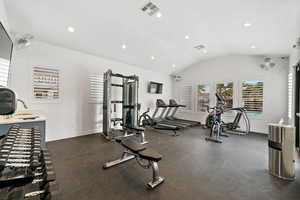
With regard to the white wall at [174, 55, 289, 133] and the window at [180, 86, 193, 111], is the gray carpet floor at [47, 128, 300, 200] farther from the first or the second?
the window at [180, 86, 193, 111]

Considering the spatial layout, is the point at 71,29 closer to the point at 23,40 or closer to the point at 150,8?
the point at 23,40

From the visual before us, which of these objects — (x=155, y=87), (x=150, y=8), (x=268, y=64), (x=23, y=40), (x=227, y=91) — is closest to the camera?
(x=150, y=8)

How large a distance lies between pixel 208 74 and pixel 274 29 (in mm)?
3710

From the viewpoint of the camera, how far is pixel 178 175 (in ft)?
8.29

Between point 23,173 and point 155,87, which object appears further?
point 155,87

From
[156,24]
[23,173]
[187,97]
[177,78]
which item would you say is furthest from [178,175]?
[177,78]

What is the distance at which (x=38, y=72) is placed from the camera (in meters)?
3.95

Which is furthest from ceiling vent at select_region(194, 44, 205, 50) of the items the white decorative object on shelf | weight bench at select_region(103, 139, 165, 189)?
the white decorative object on shelf

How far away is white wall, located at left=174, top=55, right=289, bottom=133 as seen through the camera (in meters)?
5.45

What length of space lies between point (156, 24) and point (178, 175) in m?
3.70

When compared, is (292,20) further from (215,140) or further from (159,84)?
(159,84)

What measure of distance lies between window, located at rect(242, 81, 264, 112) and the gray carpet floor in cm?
269

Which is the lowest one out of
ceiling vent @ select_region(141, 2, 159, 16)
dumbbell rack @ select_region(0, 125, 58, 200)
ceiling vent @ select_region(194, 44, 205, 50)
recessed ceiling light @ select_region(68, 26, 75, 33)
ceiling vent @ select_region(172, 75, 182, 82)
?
dumbbell rack @ select_region(0, 125, 58, 200)

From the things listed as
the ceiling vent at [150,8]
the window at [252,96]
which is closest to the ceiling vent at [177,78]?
the window at [252,96]
